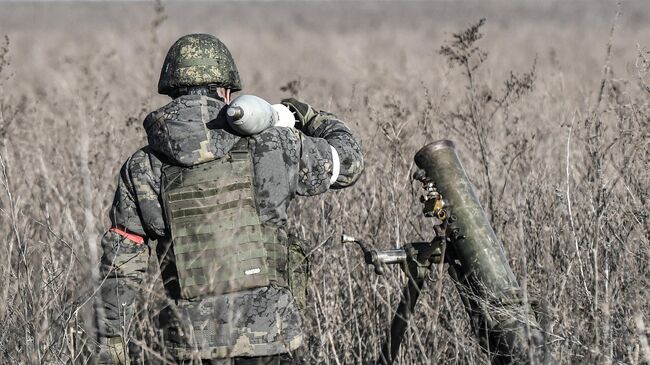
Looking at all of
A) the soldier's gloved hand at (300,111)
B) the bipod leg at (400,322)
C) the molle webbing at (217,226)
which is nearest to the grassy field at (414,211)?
the bipod leg at (400,322)

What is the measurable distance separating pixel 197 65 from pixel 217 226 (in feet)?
1.79

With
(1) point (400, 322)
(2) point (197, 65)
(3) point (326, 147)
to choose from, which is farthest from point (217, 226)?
(1) point (400, 322)

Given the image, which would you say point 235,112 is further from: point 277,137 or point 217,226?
point 217,226

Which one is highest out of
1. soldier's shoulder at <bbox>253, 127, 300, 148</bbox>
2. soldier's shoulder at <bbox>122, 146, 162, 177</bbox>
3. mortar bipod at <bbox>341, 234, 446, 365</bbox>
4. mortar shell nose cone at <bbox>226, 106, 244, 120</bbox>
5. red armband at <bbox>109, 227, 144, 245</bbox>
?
mortar shell nose cone at <bbox>226, 106, 244, 120</bbox>

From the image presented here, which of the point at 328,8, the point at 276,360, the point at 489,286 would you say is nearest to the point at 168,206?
the point at 276,360

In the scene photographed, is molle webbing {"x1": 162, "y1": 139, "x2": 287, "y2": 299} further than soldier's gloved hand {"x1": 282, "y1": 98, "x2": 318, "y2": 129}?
No

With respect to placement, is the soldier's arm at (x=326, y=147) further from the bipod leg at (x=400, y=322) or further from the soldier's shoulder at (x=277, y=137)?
the bipod leg at (x=400, y=322)

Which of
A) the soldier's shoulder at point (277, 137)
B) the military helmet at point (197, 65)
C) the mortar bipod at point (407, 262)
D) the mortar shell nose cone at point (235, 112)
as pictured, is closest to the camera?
the mortar shell nose cone at point (235, 112)

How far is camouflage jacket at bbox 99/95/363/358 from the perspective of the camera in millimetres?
2855

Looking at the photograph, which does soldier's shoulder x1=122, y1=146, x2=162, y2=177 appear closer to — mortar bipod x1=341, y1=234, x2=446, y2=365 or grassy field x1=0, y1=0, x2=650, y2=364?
grassy field x1=0, y1=0, x2=650, y2=364

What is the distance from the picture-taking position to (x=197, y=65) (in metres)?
3.01

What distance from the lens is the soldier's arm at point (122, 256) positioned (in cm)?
295

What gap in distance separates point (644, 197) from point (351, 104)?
1.96 metres

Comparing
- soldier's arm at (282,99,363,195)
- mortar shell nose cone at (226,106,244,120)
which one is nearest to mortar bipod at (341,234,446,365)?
soldier's arm at (282,99,363,195)
